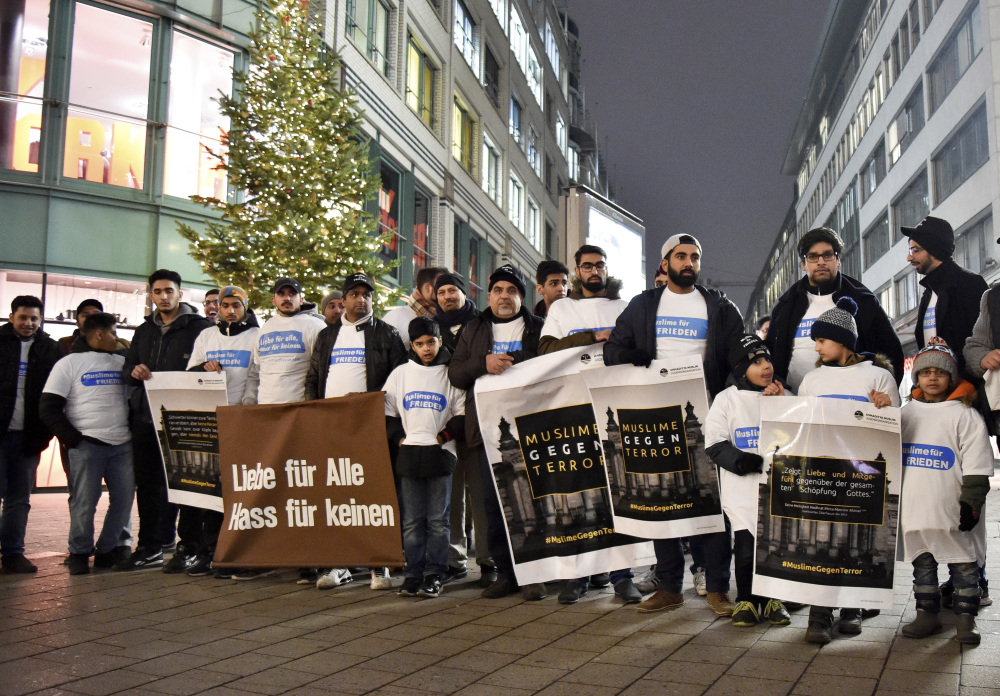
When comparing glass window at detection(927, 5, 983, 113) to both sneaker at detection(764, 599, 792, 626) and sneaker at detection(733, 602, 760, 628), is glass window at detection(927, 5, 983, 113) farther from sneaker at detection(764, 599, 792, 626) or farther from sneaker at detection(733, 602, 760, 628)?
sneaker at detection(733, 602, 760, 628)

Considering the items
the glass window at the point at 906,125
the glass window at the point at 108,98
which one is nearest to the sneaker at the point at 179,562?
the glass window at the point at 108,98

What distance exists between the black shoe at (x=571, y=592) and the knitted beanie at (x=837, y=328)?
2.39m

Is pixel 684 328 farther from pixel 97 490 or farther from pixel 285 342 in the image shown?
pixel 97 490

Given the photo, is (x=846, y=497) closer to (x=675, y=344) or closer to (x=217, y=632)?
(x=675, y=344)

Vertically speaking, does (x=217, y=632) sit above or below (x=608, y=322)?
below

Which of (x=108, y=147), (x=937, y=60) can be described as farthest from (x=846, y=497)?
(x=937, y=60)

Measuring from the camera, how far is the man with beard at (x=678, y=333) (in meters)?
6.24

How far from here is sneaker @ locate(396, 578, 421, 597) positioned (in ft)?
22.5

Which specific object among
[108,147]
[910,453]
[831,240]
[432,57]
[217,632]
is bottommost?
[217,632]

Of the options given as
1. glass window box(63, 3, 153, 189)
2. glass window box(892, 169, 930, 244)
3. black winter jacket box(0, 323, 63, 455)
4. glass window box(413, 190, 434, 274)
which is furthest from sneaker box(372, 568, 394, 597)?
glass window box(892, 169, 930, 244)

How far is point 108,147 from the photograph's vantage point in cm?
1691

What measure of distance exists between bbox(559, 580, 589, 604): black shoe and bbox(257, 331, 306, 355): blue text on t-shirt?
300cm

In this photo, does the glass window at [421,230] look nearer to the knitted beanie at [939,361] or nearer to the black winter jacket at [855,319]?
the black winter jacket at [855,319]

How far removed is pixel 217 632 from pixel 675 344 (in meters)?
3.47
